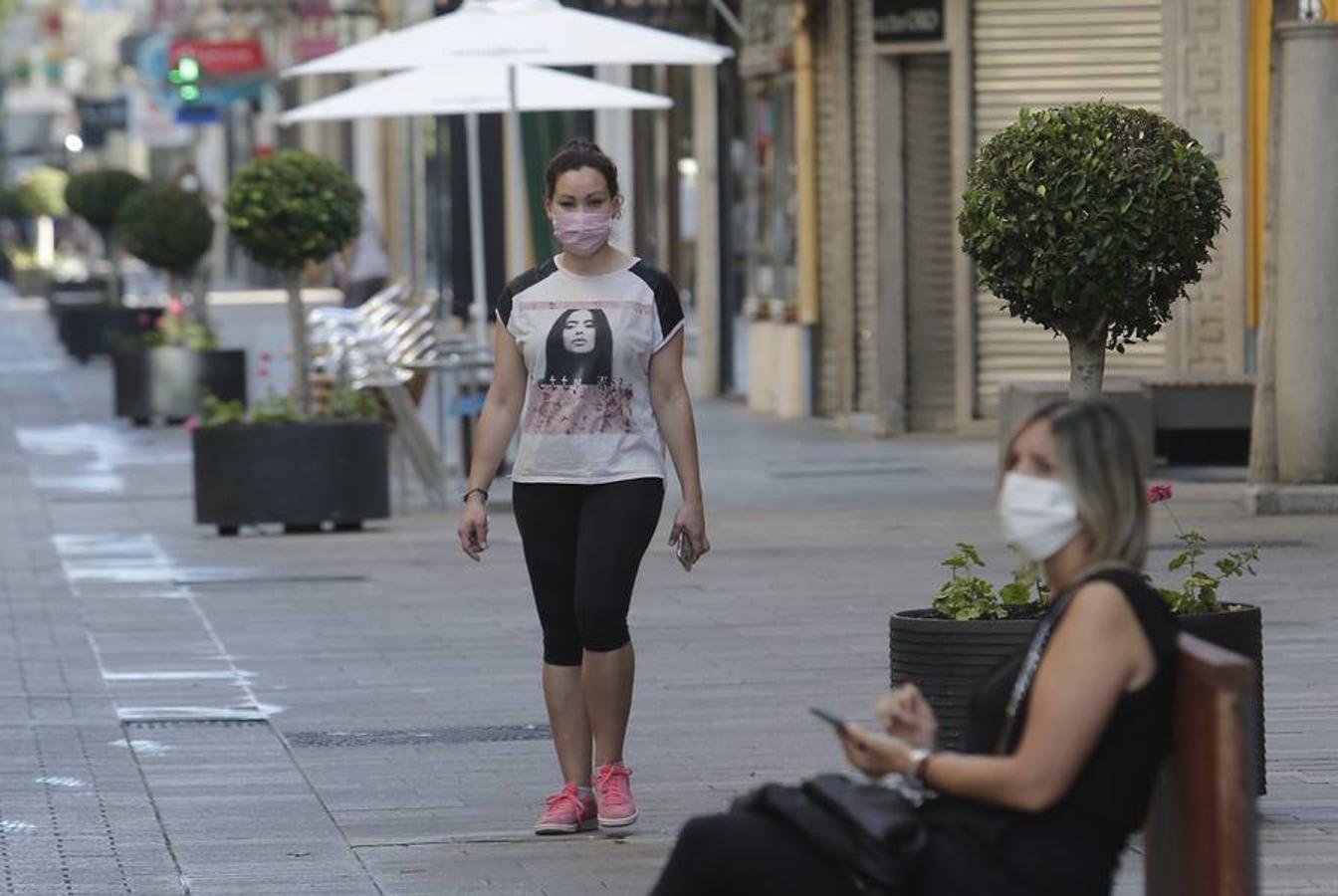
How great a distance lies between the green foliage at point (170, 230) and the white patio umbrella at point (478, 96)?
9074 mm

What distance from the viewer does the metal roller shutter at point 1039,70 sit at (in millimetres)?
21281

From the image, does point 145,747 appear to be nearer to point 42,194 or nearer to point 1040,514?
point 1040,514

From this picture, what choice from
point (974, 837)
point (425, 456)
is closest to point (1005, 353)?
point (425, 456)

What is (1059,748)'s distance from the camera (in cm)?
479

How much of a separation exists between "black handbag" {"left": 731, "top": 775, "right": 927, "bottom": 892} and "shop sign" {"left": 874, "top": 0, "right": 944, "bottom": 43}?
17309 millimetres

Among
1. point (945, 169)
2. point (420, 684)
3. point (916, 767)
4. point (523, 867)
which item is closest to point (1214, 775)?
point (916, 767)

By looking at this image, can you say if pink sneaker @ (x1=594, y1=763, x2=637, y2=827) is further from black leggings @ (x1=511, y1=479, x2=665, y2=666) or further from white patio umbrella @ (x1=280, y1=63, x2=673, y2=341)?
white patio umbrella @ (x1=280, y1=63, x2=673, y2=341)

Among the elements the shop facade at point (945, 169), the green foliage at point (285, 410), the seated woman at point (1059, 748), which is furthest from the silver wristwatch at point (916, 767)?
A: the shop facade at point (945, 169)

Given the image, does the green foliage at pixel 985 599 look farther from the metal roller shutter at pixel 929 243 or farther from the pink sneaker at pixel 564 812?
the metal roller shutter at pixel 929 243

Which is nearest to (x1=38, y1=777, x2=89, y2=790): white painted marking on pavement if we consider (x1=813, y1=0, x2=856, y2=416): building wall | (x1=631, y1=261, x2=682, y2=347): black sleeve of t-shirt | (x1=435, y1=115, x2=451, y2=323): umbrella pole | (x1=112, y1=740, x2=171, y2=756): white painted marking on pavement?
(x1=112, y1=740, x2=171, y2=756): white painted marking on pavement

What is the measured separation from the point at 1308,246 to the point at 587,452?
8622 millimetres

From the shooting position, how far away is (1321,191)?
15703 millimetres

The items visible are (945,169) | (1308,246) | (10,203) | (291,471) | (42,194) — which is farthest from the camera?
(10,203)

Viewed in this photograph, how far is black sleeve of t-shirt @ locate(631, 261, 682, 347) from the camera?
7922 mm
